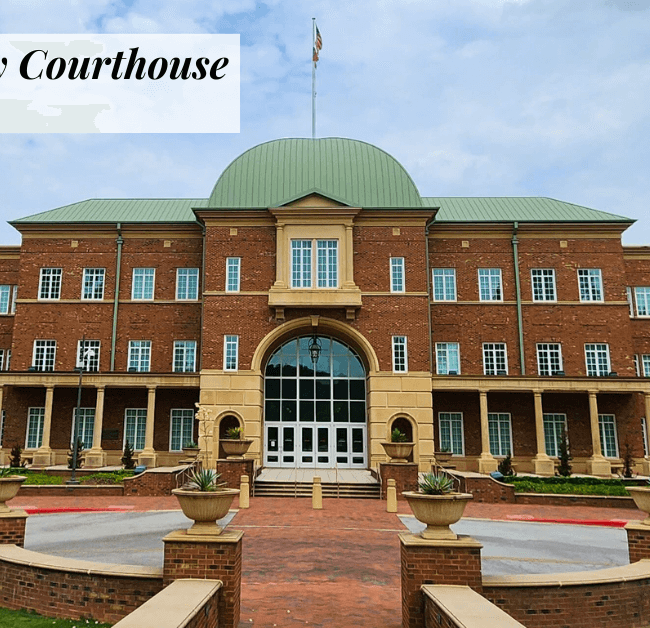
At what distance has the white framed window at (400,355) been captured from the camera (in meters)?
29.8

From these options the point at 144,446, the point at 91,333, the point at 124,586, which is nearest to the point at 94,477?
the point at 144,446

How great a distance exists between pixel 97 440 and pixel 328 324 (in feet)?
41.8

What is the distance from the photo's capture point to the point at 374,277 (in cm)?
3061

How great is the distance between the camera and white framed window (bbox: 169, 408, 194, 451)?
32188 mm

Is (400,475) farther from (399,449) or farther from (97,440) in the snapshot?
(97,440)

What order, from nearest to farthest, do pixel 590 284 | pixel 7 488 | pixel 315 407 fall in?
pixel 7 488, pixel 315 407, pixel 590 284

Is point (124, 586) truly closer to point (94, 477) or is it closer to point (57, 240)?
point (94, 477)

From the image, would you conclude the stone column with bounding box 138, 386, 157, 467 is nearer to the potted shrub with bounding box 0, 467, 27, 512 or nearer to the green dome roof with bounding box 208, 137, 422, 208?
the green dome roof with bounding box 208, 137, 422, 208

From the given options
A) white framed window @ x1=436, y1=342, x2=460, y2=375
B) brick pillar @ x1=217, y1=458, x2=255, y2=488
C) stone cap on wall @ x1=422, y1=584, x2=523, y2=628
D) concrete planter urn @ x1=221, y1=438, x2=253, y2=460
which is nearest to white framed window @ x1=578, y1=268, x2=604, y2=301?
white framed window @ x1=436, y1=342, x2=460, y2=375

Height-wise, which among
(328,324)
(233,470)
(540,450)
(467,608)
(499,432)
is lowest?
(467,608)

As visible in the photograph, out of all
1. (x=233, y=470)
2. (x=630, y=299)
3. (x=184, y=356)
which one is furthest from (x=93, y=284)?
(x=630, y=299)

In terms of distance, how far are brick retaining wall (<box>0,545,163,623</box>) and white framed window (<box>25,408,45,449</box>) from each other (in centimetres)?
2589

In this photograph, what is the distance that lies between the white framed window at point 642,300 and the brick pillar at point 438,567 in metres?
32.1

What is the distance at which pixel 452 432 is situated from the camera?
3231cm
